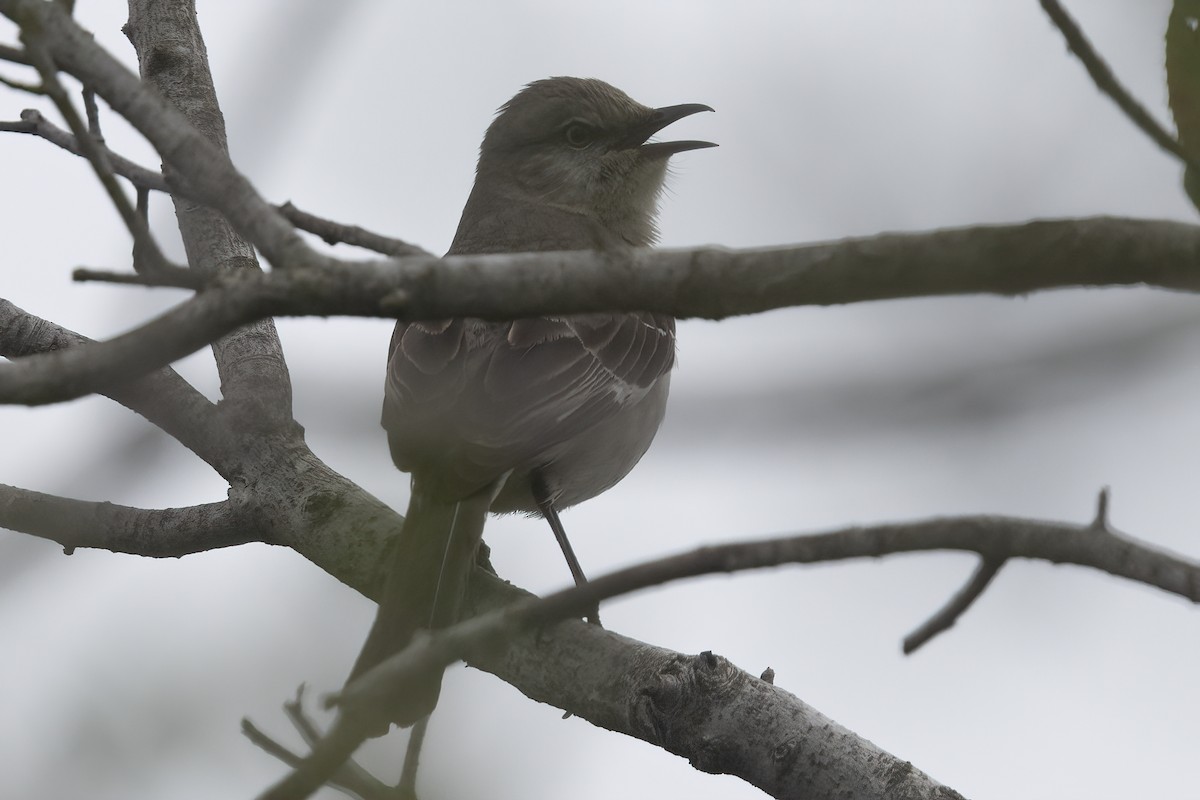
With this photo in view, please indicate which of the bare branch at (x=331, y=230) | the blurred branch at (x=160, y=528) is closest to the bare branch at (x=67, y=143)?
the bare branch at (x=331, y=230)

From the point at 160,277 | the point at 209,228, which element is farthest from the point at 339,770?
the point at 209,228

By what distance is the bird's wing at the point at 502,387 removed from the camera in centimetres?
441

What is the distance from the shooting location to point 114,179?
2.41m

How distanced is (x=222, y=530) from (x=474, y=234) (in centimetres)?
256

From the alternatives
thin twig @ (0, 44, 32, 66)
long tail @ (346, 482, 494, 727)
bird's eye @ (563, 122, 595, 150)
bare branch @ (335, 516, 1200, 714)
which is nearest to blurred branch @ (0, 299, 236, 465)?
long tail @ (346, 482, 494, 727)

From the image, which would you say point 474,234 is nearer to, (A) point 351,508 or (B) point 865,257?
(A) point 351,508

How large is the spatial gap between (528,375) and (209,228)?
1.60 m

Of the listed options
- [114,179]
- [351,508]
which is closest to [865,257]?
[114,179]

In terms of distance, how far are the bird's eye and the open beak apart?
196 mm

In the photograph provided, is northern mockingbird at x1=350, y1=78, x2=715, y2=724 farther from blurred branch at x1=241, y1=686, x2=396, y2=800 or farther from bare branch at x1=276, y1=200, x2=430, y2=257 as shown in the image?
bare branch at x1=276, y1=200, x2=430, y2=257

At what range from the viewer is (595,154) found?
23.0 ft

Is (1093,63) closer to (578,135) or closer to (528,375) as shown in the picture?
(528,375)

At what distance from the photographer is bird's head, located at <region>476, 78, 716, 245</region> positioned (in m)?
6.94

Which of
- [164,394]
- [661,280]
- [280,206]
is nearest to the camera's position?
[661,280]
